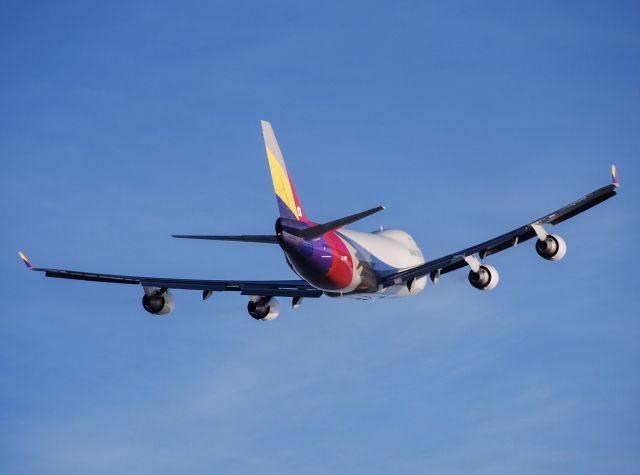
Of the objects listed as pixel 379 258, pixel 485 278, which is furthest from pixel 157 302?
pixel 485 278

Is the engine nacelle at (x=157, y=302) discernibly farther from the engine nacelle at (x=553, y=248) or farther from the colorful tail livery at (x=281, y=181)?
the engine nacelle at (x=553, y=248)

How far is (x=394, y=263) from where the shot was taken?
6431 centimetres

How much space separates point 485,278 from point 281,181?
1112 centimetres

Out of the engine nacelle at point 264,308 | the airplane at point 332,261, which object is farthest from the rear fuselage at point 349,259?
the engine nacelle at point 264,308

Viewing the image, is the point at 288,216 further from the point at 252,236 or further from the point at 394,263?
the point at 394,263

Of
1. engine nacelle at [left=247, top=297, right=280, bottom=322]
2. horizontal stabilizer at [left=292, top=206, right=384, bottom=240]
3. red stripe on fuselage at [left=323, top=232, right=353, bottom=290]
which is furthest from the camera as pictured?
engine nacelle at [left=247, top=297, right=280, bottom=322]

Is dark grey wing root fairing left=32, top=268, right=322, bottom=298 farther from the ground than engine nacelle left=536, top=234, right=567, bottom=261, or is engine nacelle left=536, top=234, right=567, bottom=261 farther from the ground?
dark grey wing root fairing left=32, top=268, right=322, bottom=298

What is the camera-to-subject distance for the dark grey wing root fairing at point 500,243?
2147 inches

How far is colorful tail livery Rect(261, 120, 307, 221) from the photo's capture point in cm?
5681

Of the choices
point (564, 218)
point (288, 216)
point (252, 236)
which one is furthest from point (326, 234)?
point (564, 218)

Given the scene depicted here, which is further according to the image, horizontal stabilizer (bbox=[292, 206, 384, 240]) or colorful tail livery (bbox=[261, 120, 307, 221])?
colorful tail livery (bbox=[261, 120, 307, 221])

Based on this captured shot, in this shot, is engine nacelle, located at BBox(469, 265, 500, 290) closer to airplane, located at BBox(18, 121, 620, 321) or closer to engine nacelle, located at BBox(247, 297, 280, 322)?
airplane, located at BBox(18, 121, 620, 321)

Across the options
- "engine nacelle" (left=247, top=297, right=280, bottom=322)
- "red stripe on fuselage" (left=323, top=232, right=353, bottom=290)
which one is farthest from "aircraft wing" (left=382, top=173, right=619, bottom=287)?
"engine nacelle" (left=247, top=297, right=280, bottom=322)

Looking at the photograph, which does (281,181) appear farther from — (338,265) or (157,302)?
(157,302)
